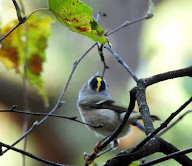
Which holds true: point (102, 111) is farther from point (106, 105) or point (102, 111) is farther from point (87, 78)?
point (87, 78)

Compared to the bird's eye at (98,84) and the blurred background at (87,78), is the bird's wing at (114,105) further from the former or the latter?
the blurred background at (87,78)

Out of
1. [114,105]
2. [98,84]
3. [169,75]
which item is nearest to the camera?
[169,75]

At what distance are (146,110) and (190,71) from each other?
0.28 feet

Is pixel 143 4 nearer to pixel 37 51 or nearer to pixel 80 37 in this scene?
pixel 80 37

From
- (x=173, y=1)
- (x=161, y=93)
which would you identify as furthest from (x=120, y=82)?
(x=173, y=1)

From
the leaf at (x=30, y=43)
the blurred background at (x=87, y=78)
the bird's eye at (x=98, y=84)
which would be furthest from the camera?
the blurred background at (x=87, y=78)

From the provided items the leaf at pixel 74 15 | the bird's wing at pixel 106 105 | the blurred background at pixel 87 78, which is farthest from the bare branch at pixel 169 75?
the blurred background at pixel 87 78

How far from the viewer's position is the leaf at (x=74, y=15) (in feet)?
1.58

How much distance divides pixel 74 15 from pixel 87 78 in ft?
7.35

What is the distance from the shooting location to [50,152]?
108 inches

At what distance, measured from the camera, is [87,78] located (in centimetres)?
274

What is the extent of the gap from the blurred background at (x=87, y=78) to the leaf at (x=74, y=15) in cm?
178

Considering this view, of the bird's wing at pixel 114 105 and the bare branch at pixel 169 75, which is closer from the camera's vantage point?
the bare branch at pixel 169 75

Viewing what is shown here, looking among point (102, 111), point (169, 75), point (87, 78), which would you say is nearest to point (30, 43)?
point (102, 111)
